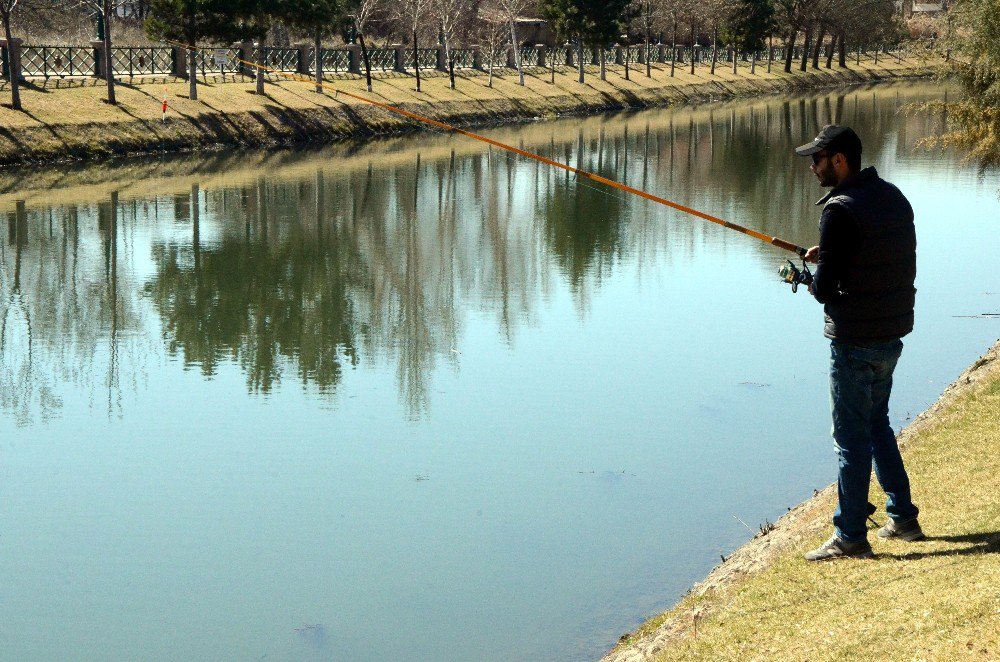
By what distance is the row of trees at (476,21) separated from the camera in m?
42.7

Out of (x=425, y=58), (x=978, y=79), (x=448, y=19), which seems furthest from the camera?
(x=448, y=19)

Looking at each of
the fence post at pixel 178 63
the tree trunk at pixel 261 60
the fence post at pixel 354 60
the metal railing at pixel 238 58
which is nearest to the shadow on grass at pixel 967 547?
the metal railing at pixel 238 58

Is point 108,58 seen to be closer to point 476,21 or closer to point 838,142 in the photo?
point 838,142

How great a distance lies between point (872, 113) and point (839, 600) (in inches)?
2053

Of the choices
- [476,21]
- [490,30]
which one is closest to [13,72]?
[490,30]

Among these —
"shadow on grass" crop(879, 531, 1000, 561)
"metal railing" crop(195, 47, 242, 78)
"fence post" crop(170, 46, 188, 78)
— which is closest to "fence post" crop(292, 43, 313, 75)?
"metal railing" crop(195, 47, 242, 78)

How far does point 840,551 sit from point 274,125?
36207 mm

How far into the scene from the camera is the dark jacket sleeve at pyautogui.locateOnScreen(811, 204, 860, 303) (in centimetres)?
587

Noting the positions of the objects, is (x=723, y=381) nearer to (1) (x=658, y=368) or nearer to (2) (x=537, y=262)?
(1) (x=658, y=368)

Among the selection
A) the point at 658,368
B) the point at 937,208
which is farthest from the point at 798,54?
the point at 658,368

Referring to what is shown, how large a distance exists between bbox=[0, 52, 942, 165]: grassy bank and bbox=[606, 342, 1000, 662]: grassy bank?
16199mm

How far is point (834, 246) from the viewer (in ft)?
19.4

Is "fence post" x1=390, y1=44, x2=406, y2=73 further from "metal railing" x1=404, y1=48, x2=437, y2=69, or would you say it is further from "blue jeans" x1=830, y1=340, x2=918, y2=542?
"blue jeans" x1=830, y1=340, x2=918, y2=542

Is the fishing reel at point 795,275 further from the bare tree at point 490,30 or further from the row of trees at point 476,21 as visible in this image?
the bare tree at point 490,30
